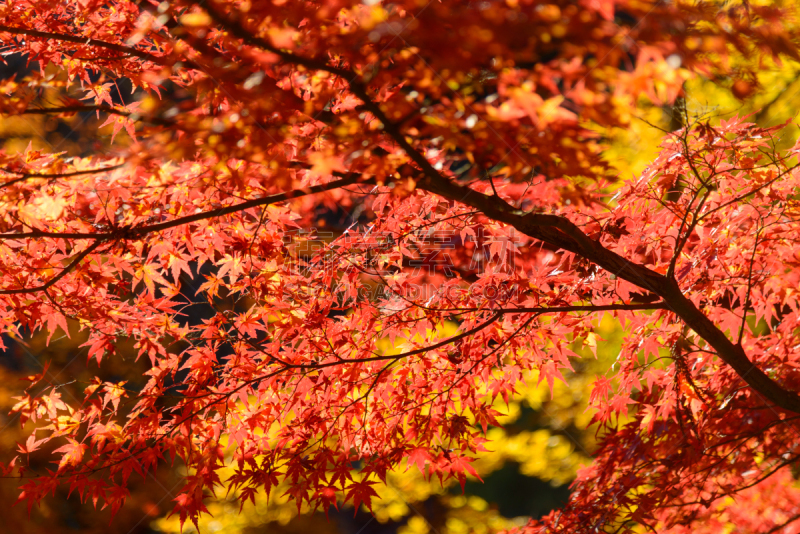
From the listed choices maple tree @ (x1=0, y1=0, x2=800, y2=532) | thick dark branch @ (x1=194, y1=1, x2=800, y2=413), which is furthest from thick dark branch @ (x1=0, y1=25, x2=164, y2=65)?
thick dark branch @ (x1=194, y1=1, x2=800, y2=413)

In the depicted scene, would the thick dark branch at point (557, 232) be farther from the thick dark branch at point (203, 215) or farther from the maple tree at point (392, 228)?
the thick dark branch at point (203, 215)

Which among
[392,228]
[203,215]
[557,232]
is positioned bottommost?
[203,215]

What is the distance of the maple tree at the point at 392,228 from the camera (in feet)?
3.76

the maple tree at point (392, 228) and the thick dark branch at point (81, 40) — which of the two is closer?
the maple tree at point (392, 228)

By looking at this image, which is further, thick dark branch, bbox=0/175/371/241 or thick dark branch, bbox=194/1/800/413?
thick dark branch, bbox=0/175/371/241

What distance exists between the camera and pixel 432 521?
277 inches

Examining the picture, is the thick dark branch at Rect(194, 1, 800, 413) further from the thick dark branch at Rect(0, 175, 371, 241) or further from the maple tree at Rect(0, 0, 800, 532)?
the thick dark branch at Rect(0, 175, 371, 241)

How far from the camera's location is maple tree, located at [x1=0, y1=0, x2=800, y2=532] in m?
1.15

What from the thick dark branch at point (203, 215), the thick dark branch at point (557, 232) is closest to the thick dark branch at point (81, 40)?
the thick dark branch at point (557, 232)

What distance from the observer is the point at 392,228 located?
224cm

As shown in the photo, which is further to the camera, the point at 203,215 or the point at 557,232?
the point at 557,232

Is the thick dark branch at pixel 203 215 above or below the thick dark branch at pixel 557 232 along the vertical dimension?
below

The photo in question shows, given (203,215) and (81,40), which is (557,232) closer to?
(203,215)

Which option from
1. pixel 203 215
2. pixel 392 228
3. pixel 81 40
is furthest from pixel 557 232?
pixel 81 40
